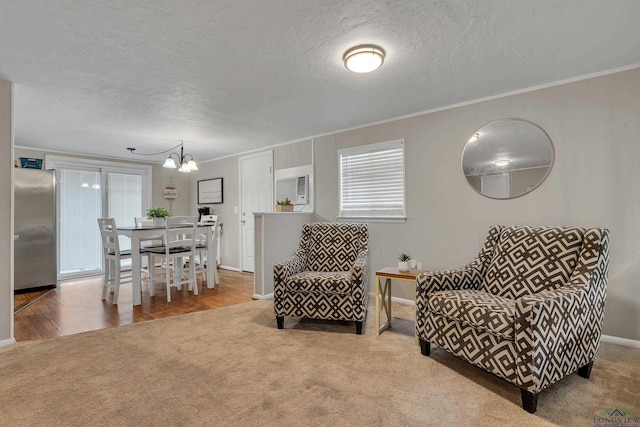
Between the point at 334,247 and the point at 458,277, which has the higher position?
the point at 334,247

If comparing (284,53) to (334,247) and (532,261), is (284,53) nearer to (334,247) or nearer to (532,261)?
(334,247)

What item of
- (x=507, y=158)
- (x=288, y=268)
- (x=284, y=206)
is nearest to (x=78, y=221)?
(x=284, y=206)

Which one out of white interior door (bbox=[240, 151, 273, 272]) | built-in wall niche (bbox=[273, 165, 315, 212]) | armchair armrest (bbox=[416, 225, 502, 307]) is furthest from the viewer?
white interior door (bbox=[240, 151, 273, 272])

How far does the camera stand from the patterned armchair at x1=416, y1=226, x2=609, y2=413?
1660 millimetres

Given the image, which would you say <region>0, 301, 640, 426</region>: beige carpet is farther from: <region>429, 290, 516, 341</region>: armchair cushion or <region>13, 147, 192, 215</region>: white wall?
<region>13, 147, 192, 215</region>: white wall

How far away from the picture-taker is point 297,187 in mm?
4793

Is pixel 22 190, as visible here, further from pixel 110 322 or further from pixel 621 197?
pixel 621 197

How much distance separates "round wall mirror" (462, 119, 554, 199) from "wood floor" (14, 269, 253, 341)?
2935 millimetres

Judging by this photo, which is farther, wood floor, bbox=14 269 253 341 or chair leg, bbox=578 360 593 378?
wood floor, bbox=14 269 253 341

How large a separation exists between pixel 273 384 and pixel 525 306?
1.48 metres

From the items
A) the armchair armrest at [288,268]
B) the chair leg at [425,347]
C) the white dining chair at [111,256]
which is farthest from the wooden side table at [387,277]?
the white dining chair at [111,256]

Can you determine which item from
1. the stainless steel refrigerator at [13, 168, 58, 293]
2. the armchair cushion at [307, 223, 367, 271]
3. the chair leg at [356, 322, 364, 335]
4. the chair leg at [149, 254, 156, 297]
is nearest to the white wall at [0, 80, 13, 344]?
the chair leg at [149, 254, 156, 297]

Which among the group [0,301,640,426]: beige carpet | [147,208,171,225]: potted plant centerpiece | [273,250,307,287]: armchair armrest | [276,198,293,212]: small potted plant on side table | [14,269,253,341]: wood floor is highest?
[276,198,293,212]: small potted plant on side table

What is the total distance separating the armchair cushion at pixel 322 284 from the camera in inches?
108
